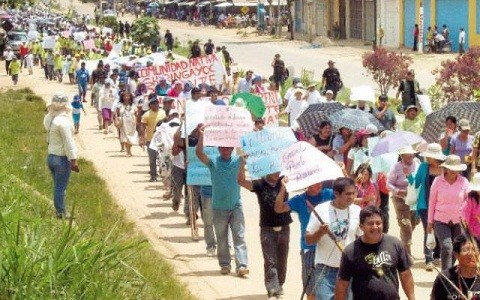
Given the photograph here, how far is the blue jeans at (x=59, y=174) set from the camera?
14734 mm

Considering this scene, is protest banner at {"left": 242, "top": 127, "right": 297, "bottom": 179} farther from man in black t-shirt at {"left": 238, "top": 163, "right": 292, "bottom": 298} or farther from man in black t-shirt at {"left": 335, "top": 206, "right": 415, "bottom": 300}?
man in black t-shirt at {"left": 335, "top": 206, "right": 415, "bottom": 300}

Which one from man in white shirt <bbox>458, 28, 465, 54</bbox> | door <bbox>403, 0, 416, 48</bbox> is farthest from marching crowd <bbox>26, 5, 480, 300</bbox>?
door <bbox>403, 0, 416, 48</bbox>

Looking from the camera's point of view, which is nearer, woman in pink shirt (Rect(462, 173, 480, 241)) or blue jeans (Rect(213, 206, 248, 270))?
woman in pink shirt (Rect(462, 173, 480, 241))

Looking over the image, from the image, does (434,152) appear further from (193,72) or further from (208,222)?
(193,72)

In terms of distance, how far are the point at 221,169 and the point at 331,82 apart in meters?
15.8

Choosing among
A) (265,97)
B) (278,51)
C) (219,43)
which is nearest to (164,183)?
(265,97)

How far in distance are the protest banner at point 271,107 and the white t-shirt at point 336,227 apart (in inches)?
399

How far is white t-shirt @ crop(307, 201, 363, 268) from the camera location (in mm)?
9883

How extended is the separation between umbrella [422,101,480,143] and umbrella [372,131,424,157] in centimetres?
237

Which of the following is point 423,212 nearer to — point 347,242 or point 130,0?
point 347,242

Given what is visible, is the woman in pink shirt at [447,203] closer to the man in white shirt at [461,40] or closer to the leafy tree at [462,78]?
the leafy tree at [462,78]

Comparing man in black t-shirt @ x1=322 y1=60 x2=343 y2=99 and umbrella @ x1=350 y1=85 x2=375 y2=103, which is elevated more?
umbrella @ x1=350 y1=85 x2=375 y2=103

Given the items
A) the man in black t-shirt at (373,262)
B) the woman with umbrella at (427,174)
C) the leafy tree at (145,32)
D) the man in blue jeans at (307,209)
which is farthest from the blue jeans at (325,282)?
the leafy tree at (145,32)

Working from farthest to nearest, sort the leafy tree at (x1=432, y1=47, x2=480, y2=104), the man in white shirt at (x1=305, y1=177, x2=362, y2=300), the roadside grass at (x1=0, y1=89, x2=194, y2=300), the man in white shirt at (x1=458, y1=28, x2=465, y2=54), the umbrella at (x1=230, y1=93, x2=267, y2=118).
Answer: the man in white shirt at (x1=458, y1=28, x2=465, y2=54), the leafy tree at (x1=432, y1=47, x2=480, y2=104), the umbrella at (x1=230, y1=93, x2=267, y2=118), the man in white shirt at (x1=305, y1=177, x2=362, y2=300), the roadside grass at (x1=0, y1=89, x2=194, y2=300)
